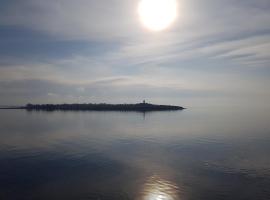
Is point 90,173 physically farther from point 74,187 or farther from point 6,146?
point 6,146

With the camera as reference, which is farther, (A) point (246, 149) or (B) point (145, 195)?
(A) point (246, 149)

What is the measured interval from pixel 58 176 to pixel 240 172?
79.1 ft

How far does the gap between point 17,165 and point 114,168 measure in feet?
46.6

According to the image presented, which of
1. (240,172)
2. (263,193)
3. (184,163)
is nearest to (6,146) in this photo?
(184,163)

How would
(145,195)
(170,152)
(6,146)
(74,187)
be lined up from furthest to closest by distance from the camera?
(6,146), (170,152), (74,187), (145,195)

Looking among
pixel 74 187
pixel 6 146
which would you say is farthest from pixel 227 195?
pixel 6 146

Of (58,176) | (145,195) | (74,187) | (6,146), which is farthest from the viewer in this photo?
(6,146)

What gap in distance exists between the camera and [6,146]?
5647cm

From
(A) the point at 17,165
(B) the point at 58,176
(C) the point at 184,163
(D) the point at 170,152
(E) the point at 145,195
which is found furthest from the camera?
(D) the point at 170,152

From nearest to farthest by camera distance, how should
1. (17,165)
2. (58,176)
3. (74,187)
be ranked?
(74,187)
(58,176)
(17,165)

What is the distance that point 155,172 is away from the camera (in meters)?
37.6

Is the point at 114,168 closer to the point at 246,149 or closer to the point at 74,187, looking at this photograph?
the point at 74,187

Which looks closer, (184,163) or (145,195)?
(145,195)

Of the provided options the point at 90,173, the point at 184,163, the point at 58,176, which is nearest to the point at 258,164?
the point at 184,163
